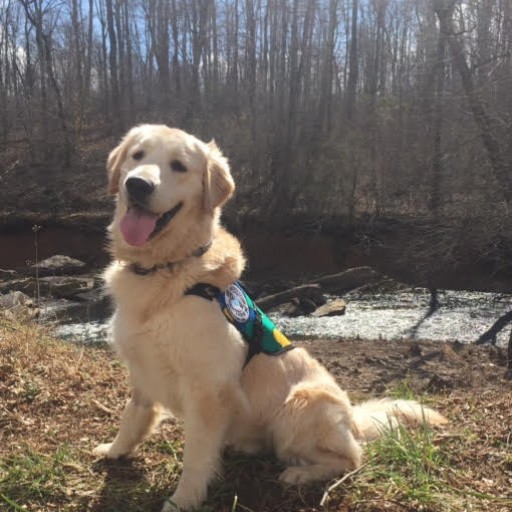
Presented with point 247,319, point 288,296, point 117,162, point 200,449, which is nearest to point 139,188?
point 117,162

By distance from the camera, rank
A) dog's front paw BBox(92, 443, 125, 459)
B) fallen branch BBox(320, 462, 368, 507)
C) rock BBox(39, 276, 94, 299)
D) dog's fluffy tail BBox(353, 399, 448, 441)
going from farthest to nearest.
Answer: rock BBox(39, 276, 94, 299) → dog's fluffy tail BBox(353, 399, 448, 441) → dog's front paw BBox(92, 443, 125, 459) → fallen branch BBox(320, 462, 368, 507)

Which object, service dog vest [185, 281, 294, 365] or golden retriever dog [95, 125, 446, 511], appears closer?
golden retriever dog [95, 125, 446, 511]

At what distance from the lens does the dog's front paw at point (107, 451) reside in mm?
3326

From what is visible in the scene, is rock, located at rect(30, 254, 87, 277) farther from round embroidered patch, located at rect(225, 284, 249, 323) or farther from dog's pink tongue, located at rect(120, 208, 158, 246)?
round embroidered patch, located at rect(225, 284, 249, 323)

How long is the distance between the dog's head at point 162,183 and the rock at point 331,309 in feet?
32.1

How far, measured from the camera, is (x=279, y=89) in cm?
2789

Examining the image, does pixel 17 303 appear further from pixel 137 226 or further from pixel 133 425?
pixel 137 226

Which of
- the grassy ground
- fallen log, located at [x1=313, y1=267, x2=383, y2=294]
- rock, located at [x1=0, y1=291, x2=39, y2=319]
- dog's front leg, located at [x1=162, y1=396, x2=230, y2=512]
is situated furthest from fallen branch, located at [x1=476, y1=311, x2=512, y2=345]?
dog's front leg, located at [x1=162, y1=396, x2=230, y2=512]

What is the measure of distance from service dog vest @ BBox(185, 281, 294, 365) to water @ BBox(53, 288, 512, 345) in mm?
7422

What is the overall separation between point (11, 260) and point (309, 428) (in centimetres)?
1986

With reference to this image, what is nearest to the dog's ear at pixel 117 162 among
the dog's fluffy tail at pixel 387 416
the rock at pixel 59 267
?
the dog's fluffy tail at pixel 387 416

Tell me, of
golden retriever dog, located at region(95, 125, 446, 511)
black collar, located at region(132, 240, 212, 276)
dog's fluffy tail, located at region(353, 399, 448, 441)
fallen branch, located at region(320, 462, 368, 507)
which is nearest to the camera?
fallen branch, located at region(320, 462, 368, 507)

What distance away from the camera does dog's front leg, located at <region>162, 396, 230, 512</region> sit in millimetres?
2816

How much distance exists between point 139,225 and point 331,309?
10537 millimetres
